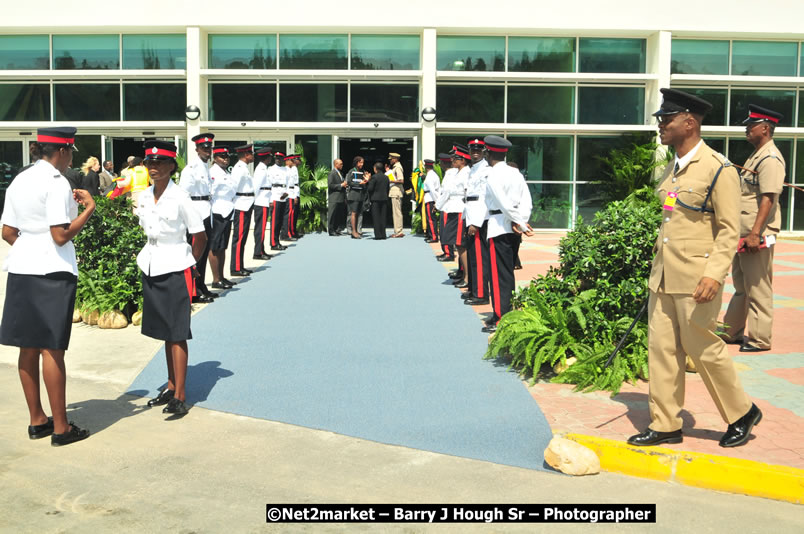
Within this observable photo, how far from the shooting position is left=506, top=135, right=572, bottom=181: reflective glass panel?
2314 cm

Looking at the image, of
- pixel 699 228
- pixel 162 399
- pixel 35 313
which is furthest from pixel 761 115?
pixel 35 313

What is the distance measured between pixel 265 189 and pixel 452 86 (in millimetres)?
9003

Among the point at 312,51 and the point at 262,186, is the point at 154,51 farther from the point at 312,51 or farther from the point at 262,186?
the point at 262,186

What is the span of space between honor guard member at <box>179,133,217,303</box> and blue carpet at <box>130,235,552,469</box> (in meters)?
0.39

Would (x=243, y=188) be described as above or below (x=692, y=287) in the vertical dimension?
above

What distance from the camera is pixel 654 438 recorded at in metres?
5.08

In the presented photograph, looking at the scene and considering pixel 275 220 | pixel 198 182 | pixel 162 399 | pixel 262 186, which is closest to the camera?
pixel 162 399

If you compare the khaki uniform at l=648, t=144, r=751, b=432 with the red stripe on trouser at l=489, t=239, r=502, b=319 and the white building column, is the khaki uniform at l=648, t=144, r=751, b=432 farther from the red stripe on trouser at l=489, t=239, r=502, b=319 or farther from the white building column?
the white building column

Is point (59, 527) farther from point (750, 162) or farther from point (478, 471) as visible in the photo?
point (750, 162)

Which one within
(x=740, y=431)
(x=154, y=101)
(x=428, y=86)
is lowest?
(x=740, y=431)

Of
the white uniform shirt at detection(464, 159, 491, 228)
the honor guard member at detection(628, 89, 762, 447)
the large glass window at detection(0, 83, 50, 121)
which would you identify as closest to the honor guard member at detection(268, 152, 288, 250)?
the white uniform shirt at detection(464, 159, 491, 228)

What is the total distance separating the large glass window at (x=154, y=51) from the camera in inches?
907

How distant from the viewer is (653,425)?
5137 millimetres

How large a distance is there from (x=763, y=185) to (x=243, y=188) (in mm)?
8167
